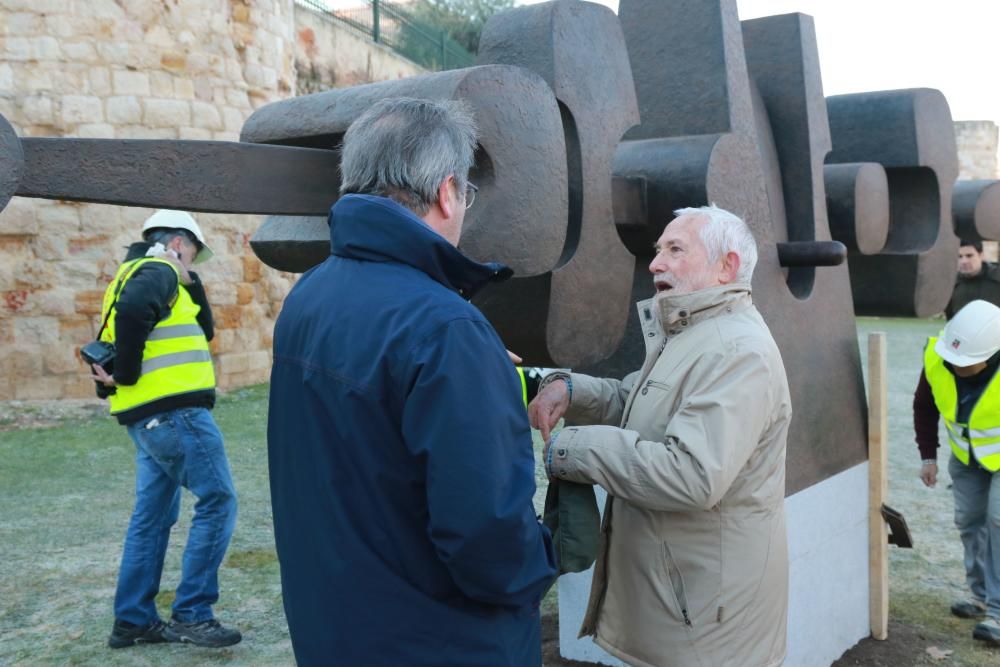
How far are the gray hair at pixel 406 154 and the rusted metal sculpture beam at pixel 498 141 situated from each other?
55 centimetres

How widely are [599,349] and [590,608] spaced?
0.76m

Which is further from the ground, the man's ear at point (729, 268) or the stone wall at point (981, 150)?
the stone wall at point (981, 150)

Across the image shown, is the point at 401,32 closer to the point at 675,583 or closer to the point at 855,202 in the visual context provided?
the point at 855,202

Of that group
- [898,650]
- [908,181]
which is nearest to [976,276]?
[908,181]

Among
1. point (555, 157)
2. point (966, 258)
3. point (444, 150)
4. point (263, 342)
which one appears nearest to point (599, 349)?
point (555, 157)

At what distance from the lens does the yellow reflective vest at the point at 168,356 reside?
378cm

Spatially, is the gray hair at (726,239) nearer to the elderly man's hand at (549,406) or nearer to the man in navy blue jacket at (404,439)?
the elderly man's hand at (549,406)

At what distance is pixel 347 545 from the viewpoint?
1.61m

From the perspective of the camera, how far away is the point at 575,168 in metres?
2.68

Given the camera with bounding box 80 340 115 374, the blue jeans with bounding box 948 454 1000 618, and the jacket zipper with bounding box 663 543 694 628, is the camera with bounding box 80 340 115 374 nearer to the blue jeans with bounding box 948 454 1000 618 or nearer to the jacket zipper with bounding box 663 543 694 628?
the jacket zipper with bounding box 663 543 694 628

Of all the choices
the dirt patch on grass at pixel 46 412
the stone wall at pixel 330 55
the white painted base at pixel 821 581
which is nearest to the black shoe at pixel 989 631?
the white painted base at pixel 821 581

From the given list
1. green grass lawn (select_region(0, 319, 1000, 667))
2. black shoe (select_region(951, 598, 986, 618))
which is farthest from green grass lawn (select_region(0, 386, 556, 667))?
black shoe (select_region(951, 598, 986, 618))

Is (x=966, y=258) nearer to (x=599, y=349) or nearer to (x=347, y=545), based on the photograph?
(x=599, y=349)

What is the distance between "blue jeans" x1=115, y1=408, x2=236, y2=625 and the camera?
380 centimetres
